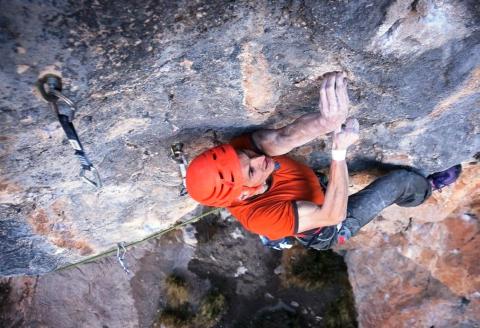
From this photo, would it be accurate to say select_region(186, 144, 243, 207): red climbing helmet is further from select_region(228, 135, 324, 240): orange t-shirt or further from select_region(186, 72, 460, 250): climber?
select_region(228, 135, 324, 240): orange t-shirt

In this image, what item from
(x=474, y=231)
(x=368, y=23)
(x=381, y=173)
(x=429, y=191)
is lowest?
(x=474, y=231)

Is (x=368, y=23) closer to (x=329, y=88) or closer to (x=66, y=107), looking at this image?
(x=329, y=88)

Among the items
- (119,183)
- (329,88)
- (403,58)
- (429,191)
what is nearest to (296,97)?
(329,88)

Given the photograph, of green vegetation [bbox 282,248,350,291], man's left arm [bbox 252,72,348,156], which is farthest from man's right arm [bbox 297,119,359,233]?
green vegetation [bbox 282,248,350,291]

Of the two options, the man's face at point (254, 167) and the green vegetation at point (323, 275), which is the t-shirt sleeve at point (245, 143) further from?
the green vegetation at point (323, 275)

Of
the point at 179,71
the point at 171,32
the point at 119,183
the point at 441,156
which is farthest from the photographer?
the point at 441,156

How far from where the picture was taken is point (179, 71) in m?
1.95

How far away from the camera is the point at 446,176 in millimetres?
3217

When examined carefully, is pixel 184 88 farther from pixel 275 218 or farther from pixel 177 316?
pixel 177 316

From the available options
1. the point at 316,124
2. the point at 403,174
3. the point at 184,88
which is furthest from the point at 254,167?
the point at 403,174

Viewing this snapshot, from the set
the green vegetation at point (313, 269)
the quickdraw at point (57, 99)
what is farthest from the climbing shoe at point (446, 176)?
the quickdraw at point (57, 99)

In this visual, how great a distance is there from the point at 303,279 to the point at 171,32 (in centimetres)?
416

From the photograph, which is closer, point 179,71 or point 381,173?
point 179,71

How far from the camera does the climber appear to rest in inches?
88.9
